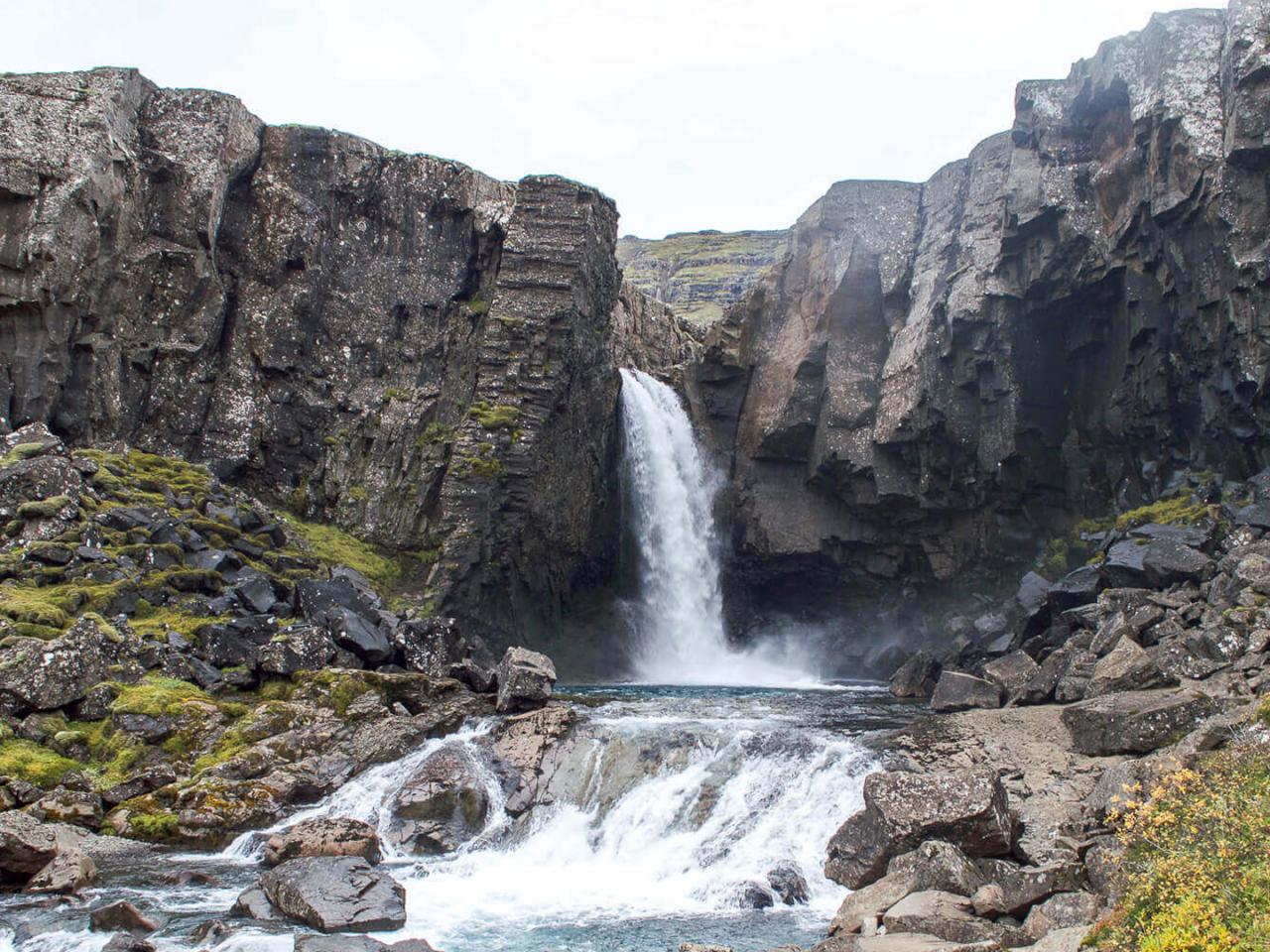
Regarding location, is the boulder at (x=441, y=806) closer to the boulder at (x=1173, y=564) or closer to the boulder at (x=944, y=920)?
the boulder at (x=944, y=920)

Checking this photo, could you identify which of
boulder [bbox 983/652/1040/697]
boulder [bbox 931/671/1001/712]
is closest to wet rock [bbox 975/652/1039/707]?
boulder [bbox 983/652/1040/697]

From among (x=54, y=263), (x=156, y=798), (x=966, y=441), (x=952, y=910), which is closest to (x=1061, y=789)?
(x=952, y=910)

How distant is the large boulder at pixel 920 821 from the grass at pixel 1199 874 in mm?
3574

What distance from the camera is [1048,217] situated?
36438 millimetres

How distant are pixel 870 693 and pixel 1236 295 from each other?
661 inches

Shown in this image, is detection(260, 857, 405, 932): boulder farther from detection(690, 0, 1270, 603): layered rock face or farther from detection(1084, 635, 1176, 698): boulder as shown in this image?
detection(690, 0, 1270, 603): layered rock face

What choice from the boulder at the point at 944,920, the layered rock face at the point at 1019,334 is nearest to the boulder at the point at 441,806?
the boulder at the point at 944,920

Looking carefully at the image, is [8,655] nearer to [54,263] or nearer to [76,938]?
[76,938]

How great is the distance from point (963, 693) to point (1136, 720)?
822 centimetres

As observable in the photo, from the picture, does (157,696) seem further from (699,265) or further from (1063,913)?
(699,265)

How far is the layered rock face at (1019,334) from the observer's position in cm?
3120

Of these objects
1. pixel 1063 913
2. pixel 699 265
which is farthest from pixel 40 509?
pixel 699 265

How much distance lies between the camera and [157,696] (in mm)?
20922

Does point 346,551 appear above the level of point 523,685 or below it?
above
